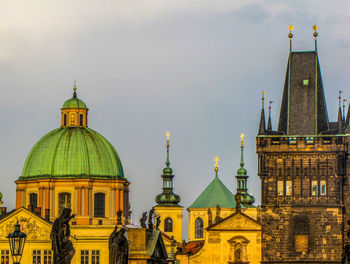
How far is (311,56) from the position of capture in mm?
101125

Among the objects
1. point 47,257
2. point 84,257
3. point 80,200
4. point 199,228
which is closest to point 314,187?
point 84,257

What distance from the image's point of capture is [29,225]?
10525 cm

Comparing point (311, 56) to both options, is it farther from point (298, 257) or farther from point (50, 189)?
point (50, 189)

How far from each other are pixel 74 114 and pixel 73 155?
426cm

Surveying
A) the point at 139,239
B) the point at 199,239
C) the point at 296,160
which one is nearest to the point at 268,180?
the point at 296,160

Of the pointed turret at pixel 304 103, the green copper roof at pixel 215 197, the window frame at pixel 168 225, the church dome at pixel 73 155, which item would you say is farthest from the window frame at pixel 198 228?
the pointed turret at pixel 304 103

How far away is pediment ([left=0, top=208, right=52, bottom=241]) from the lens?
105 meters

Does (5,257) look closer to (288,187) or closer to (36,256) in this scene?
(36,256)

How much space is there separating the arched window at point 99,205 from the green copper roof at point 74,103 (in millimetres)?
9420

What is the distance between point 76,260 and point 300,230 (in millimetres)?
19805

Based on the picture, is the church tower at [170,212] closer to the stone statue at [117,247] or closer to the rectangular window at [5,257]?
the rectangular window at [5,257]

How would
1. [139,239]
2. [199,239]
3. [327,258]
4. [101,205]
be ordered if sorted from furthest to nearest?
[199,239] → [101,205] → [327,258] → [139,239]

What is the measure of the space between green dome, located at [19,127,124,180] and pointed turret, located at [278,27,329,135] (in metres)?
20.8

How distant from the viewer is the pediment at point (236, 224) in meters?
112
